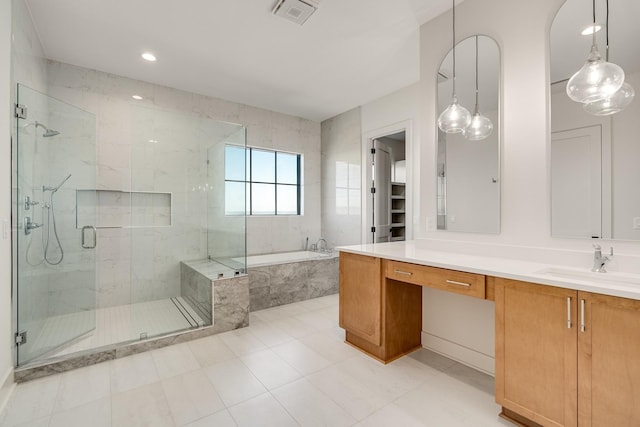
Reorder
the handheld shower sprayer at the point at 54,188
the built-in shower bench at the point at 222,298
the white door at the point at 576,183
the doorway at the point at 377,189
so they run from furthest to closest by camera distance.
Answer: the doorway at the point at 377,189 → the built-in shower bench at the point at 222,298 → the handheld shower sprayer at the point at 54,188 → the white door at the point at 576,183

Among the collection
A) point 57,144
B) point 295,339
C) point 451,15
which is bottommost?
point 295,339

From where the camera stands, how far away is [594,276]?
151 cm

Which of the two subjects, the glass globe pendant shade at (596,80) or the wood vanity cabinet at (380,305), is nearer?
the glass globe pendant shade at (596,80)

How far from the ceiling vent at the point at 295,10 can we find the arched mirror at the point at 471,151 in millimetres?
1163

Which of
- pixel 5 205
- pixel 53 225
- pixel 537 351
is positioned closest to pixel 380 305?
pixel 537 351

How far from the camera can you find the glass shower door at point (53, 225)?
2.14 metres

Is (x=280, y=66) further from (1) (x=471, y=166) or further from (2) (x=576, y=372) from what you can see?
(2) (x=576, y=372)

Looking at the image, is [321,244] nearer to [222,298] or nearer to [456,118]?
[222,298]

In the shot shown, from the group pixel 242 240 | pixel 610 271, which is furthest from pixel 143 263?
pixel 610 271

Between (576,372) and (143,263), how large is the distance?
3.91 metres

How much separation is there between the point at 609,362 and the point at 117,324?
3.69 m

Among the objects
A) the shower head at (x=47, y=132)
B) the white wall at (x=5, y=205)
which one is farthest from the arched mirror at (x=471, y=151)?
the shower head at (x=47, y=132)

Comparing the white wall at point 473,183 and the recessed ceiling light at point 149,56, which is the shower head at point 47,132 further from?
the white wall at point 473,183

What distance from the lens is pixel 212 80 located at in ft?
11.6
